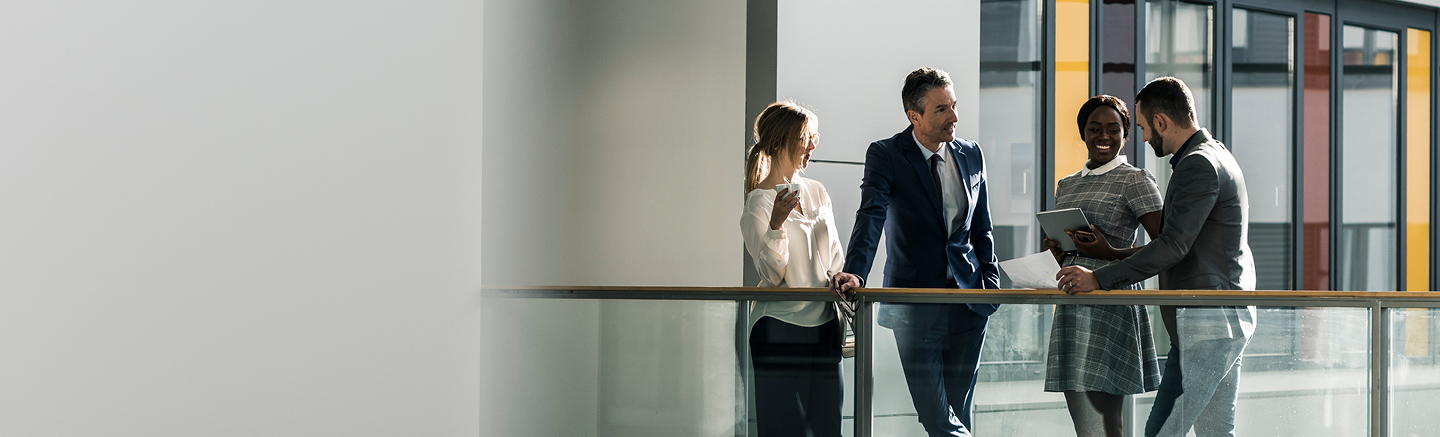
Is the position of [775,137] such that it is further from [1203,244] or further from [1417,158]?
[1417,158]

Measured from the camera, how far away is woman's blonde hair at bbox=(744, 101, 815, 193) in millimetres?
3428

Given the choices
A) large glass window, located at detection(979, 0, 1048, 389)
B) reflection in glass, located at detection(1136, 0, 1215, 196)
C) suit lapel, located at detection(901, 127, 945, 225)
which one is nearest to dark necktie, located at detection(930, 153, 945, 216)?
suit lapel, located at detection(901, 127, 945, 225)

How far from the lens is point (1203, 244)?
110 inches

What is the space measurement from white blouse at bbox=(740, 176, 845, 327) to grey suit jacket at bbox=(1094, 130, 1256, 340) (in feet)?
3.21

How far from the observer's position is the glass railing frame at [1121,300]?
2795 mm

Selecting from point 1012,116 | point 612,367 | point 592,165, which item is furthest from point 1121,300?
point 1012,116

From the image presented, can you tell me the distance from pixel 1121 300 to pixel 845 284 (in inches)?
33.4

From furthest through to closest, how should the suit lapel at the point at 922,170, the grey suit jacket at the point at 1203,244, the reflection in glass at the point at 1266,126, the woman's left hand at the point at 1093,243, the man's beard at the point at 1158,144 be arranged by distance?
1. the reflection in glass at the point at 1266,126
2. the suit lapel at the point at 922,170
3. the woman's left hand at the point at 1093,243
4. the man's beard at the point at 1158,144
5. the grey suit jacket at the point at 1203,244

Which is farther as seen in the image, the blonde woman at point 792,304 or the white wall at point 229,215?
the blonde woman at point 792,304

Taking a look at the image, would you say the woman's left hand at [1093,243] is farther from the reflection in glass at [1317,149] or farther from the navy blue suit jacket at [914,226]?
the reflection in glass at [1317,149]

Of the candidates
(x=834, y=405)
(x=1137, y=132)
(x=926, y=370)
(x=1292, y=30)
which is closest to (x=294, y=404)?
(x=834, y=405)

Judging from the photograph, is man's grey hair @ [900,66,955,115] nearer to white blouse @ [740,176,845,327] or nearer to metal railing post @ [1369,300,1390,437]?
white blouse @ [740,176,845,327]

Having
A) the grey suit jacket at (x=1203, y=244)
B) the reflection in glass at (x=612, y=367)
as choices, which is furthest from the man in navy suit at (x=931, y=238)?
the reflection in glass at (x=612, y=367)

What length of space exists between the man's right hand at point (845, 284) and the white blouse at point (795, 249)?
0.14m
